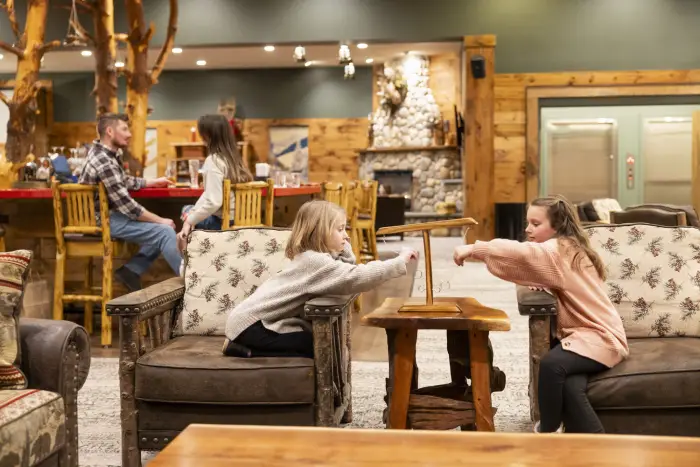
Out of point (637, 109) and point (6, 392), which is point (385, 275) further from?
point (637, 109)

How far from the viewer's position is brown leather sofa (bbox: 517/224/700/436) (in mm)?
2703

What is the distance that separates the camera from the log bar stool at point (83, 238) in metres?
5.03

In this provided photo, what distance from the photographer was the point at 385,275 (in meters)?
2.91

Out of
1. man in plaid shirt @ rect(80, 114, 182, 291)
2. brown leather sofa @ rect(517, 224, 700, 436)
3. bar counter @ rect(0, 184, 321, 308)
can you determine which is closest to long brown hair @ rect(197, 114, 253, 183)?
man in plaid shirt @ rect(80, 114, 182, 291)

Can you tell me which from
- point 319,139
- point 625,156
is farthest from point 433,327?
point 319,139

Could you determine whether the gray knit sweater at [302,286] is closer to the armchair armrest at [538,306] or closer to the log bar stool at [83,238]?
the armchair armrest at [538,306]

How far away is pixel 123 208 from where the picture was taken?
5066 millimetres

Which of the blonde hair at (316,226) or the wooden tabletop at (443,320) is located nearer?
the wooden tabletop at (443,320)

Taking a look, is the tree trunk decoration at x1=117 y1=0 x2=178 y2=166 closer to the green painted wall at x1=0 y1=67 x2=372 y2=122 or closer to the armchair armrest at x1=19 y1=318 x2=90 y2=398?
the armchair armrest at x1=19 y1=318 x2=90 y2=398

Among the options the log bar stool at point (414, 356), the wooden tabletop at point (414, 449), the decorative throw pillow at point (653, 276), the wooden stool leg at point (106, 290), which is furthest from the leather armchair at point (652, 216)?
the wooden tabletop at point (414, 449)

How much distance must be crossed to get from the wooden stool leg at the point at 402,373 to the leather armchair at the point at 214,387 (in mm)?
214

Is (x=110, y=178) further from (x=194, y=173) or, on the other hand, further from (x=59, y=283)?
(x=194, y=173)

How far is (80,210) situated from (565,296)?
3.27 metres

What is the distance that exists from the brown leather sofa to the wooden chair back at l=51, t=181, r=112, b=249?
2.91 metres
